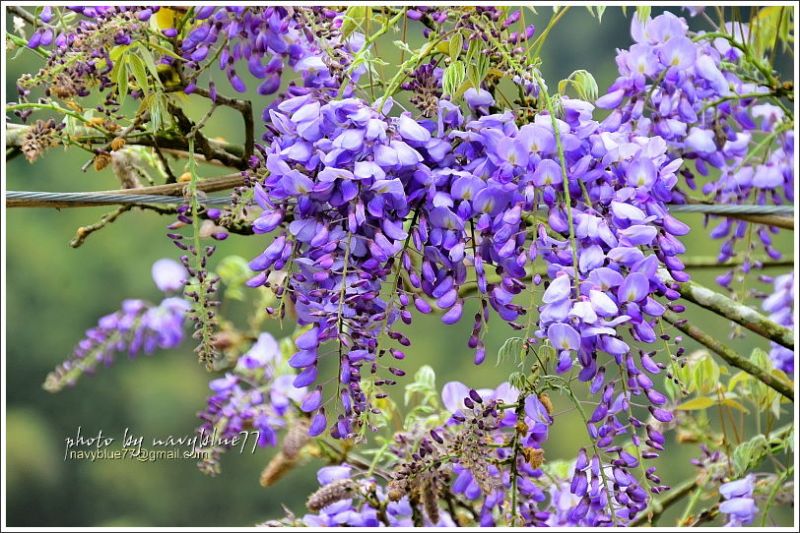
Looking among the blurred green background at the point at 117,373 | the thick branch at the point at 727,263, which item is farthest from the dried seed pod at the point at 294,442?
the blurred green background at the point at 117,373

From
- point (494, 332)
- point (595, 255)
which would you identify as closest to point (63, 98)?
point (595, 255)

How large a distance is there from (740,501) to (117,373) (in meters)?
6.59

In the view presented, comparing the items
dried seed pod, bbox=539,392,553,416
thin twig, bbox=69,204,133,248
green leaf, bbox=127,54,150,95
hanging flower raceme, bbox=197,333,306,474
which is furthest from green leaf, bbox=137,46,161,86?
hanging flower raceme, bbox=197,333,306,474

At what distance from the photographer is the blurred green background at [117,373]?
614cm

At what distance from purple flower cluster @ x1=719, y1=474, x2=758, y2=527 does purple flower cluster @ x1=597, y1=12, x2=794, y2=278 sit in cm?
30

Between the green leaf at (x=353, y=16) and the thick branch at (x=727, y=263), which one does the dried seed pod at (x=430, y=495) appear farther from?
the thick branch at (x=727, y=263)

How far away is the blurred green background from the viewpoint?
6145 mm

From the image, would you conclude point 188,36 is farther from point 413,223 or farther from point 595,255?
point 595,255

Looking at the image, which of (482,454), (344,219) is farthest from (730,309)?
(344,219)

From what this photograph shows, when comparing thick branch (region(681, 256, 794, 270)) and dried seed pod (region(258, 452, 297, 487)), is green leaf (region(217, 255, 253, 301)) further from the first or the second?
thick branch (region(681, 256, 794, 270))

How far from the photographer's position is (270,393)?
1.55 metres

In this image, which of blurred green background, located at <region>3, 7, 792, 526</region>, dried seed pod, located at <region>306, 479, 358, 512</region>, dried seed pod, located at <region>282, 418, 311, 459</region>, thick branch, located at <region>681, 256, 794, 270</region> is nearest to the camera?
dried seed pod, located at <region>306, 479, 358, 512</region>

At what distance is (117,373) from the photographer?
24.3 feet

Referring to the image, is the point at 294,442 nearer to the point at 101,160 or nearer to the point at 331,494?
the point at 331,494
